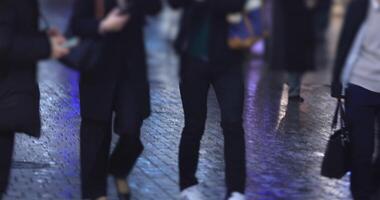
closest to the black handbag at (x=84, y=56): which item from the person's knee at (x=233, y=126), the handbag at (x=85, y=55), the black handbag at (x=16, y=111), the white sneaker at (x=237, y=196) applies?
the handbag at (x=85, y=55)

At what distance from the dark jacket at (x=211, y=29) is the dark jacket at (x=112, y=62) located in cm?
24

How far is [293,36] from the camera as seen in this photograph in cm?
613

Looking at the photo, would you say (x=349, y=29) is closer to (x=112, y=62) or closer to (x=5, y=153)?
(x=112, y=62)

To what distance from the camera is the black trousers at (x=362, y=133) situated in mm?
5113

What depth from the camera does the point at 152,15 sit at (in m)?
4.76

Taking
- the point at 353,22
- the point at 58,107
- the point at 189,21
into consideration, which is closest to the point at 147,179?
the point at 189,21

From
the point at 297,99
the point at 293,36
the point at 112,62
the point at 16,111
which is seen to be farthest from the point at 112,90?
the point at 297,99

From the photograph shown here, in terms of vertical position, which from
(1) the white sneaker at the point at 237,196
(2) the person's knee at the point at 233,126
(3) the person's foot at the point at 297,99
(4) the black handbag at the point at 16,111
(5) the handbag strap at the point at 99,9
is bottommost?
(3) the person's foot at the point at 297,99

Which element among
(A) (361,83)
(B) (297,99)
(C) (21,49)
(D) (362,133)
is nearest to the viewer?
(C) (21,49)

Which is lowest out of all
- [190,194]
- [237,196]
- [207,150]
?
[207,150]

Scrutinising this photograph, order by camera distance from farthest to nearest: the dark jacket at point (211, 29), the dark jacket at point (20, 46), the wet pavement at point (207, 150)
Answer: the wet pavement at point (207, 150) → the dark jacket at point (211, 29) → the dark jacket at point (20, 46)

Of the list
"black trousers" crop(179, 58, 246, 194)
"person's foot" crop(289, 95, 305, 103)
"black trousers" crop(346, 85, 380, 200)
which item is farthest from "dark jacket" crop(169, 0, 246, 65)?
"person's foot" crop(289, 95, 305, 103)

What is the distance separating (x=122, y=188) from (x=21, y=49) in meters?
1.46

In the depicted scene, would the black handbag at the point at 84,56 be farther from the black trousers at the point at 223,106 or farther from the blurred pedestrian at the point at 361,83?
the blurred pedestrian at the point at 361,83
